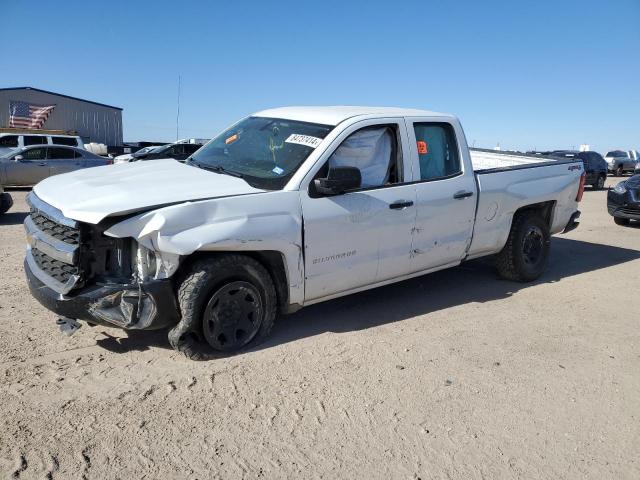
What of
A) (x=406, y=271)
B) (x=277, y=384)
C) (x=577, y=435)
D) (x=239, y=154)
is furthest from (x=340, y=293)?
(x=577, y=435)

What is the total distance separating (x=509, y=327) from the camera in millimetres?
5008

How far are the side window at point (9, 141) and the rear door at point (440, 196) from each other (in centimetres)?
1809

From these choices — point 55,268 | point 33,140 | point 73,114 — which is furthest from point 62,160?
point 73,114

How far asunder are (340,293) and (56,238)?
226cm

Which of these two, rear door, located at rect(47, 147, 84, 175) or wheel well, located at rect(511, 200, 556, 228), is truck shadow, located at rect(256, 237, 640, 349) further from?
rear door, located at rect(47, 147, 84, 175)

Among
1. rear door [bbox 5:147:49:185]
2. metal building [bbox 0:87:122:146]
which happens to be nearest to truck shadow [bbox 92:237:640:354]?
rear door [bbox 5:147:49:185]

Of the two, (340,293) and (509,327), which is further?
(509,327)

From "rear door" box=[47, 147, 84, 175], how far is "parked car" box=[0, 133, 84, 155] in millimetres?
2052

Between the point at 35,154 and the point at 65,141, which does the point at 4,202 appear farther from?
the point at 65,141

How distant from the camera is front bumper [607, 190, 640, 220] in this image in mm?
11164

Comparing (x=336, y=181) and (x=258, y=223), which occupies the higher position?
(x=336, y=181)

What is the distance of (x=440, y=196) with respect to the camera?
5160 mm

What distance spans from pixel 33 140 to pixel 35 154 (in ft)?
13.7

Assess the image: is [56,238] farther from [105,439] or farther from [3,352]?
[105,439]
